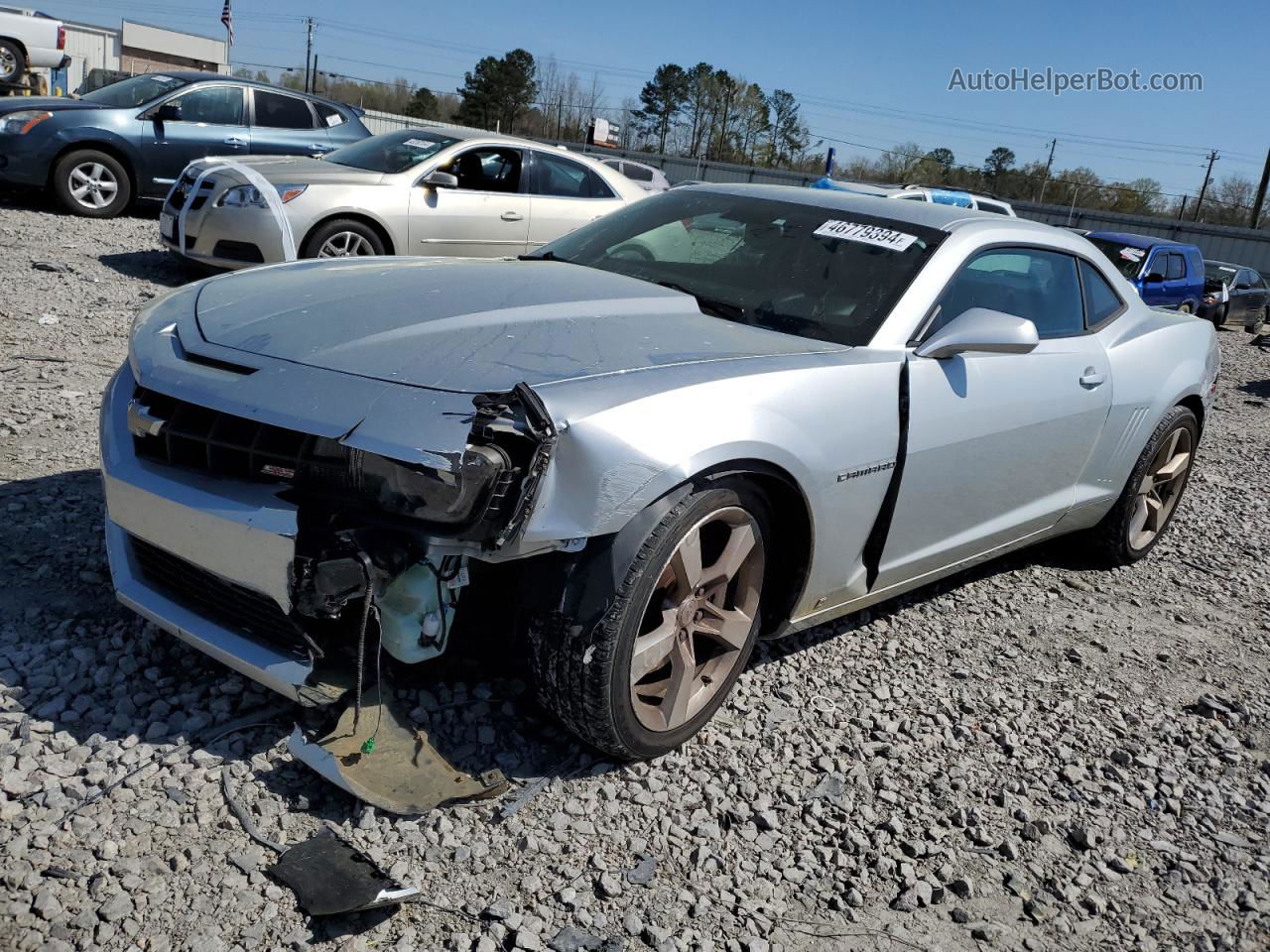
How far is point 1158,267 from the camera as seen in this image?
17.1 metres

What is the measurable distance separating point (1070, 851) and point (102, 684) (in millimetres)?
2607

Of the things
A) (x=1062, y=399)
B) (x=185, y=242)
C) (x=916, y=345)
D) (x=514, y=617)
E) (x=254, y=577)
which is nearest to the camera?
(x=254, y=577)

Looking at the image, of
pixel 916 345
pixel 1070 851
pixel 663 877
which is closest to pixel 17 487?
pixel 663 877

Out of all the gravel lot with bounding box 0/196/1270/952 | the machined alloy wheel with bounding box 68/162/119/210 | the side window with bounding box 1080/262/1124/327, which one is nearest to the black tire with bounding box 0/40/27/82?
the machined alloy wheel with bounding box 68/162/119/210

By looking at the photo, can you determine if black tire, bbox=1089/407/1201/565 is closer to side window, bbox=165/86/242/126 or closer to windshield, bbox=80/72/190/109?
side window, bbox=165/86/242/126

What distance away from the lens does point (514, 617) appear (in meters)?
2.65

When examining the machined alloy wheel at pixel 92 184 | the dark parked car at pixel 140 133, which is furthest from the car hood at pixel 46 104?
the machined alloy wheel at pixel 92 184

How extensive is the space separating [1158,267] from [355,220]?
13.8 metres

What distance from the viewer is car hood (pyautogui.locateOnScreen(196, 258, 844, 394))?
8.49ft

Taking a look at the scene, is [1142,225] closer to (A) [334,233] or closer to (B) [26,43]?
(B) [26,43]

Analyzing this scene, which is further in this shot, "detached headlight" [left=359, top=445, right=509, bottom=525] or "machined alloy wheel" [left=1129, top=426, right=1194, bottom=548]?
"machined alloy wheel" [left=1129, top=426, right=1194, bottom=548]

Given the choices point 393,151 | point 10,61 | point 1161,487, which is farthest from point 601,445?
point 10,61

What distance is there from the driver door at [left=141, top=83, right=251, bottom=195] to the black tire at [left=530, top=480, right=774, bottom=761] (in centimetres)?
945

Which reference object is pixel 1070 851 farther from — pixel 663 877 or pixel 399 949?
pixel 399 949
